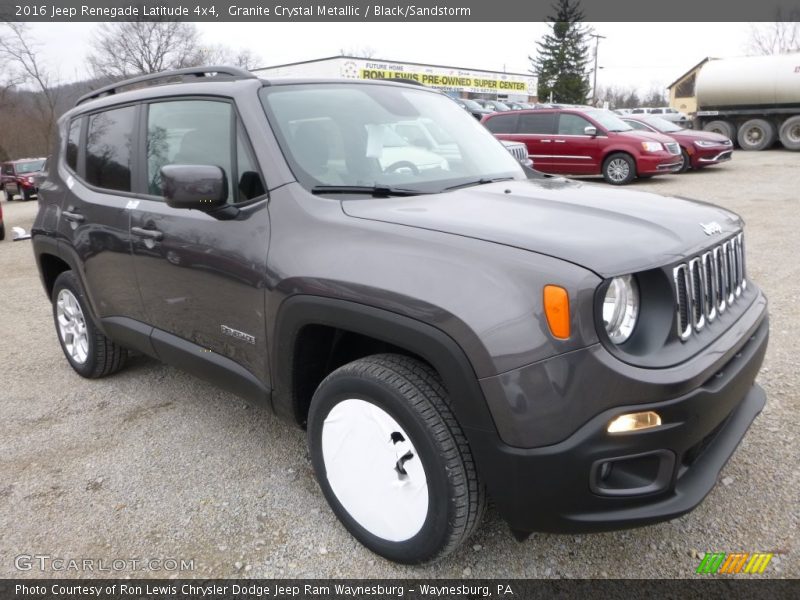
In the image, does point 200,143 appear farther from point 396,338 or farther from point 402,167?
point 396,338

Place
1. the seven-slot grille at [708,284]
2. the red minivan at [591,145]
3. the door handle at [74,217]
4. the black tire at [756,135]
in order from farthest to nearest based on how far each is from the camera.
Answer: the black tire at [756,135] < the red minivan at [591,145] < the door handle at [74,217] < the seven-slot grille at [708,284]

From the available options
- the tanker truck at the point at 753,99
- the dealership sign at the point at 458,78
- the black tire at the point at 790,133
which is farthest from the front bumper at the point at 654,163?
the dealership sign at the point at 458,78

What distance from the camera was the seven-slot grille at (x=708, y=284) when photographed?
6.45 feet

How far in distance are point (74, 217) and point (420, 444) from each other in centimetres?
278

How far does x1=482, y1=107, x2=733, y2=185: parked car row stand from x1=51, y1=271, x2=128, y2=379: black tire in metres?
11.4

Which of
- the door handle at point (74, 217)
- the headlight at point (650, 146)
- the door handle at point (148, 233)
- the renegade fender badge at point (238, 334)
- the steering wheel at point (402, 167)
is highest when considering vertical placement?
the headlight at point (650, 146)

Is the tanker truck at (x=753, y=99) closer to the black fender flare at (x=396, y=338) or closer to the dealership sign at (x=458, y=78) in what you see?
the dealership sign at (x=458, y=78)

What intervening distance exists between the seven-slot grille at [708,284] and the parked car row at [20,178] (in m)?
24.1

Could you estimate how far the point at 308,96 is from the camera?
2869 millimetres

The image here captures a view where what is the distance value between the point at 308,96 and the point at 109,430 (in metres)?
2.15

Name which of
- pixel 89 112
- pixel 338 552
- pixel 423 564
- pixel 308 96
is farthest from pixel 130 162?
pixel 423 564

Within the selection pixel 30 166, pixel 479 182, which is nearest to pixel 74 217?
pixel 479 182

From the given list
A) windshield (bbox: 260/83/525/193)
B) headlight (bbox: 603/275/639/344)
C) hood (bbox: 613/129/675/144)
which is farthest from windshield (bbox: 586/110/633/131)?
headlight (bbox: 603/275/639/344)

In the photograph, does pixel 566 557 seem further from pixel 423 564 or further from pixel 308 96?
pixel 308 96
